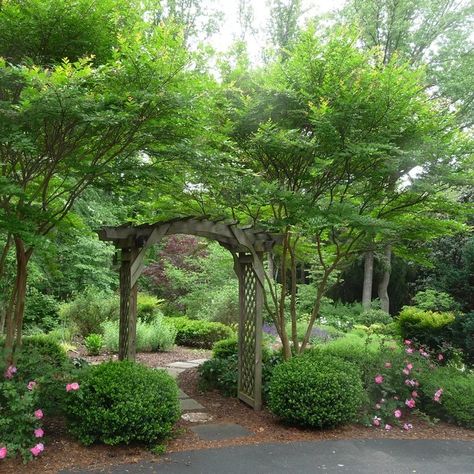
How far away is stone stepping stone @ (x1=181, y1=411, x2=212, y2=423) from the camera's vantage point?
4969mm

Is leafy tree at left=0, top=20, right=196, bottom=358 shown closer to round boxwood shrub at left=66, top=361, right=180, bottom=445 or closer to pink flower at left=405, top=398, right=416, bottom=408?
round boxwood shrub at left=66, top=361, right=180, bottom=445

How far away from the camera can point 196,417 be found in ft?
16.7

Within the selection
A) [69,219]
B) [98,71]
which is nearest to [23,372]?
[69,219]

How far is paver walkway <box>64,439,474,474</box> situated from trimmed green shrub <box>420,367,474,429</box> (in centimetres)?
63

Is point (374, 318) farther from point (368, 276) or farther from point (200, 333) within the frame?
point (200, 333)

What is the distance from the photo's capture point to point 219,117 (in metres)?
5.44

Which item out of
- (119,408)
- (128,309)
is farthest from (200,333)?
(119,408)

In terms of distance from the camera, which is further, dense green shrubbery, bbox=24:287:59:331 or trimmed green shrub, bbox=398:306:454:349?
dense green shrubbery, bbox=24:287:59:331

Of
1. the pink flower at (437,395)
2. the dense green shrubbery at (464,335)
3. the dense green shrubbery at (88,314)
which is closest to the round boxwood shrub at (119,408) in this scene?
the pink flower at (437,395)

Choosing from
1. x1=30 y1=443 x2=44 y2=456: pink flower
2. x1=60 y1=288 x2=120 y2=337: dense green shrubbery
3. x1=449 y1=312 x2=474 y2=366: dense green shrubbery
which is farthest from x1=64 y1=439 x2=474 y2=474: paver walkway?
x1=60 y1=288 x2=120 y2=337: dense green shrubbery

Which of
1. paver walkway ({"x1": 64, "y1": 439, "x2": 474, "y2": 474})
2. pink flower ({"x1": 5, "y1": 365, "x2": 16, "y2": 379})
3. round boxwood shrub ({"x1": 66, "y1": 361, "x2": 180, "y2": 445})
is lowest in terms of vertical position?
paver walkway ({"x1": 64, "y1": 439, "x2": 474, "y2": 474})

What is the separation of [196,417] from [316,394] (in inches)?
54.4

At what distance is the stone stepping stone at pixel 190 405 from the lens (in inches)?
212

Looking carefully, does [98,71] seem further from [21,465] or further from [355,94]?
[21,465]
